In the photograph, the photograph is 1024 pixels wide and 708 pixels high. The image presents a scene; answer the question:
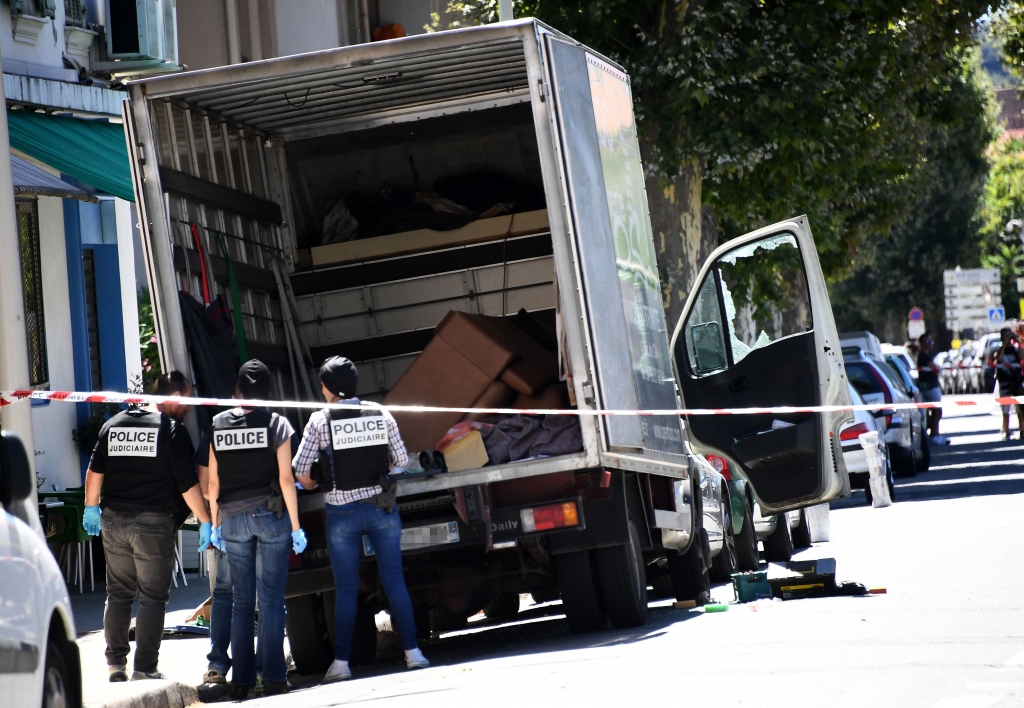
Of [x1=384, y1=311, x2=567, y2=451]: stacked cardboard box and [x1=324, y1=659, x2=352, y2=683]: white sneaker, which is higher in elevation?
[x1=384, y1=311, x2=567, y2=451]: stacked cardboard box

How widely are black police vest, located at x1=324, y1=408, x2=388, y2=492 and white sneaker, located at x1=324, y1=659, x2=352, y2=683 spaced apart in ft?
3.10

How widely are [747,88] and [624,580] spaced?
10.3 meters

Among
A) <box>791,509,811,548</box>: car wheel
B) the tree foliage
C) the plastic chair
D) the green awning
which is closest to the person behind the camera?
the plastic chair

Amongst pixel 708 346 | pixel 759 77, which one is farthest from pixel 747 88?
pixel 708 346

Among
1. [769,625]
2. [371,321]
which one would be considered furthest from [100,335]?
[769,625]

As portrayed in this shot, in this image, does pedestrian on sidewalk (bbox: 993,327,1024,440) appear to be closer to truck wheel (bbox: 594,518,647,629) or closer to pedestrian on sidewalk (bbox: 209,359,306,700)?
truck wheel (bbox: 594,518,647,629)

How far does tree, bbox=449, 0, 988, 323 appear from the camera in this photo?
18.1m

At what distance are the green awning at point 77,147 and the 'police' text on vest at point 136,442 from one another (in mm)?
4897

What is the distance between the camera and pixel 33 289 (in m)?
15.9

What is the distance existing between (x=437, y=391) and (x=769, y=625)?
8.29 feet

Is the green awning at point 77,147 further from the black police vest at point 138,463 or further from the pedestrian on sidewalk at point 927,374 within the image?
the pedestrian on sidewalk at point 927,374

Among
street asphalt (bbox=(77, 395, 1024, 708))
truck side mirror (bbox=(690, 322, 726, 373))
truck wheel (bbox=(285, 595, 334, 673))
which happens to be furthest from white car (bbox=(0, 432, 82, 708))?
truck side mirror (bbox=(690, 322, 726, 373))

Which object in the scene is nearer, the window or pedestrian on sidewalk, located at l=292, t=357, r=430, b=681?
pedestrian on sidewalk, located at l=292, t=357, r=430, b=681

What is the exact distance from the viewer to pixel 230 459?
8.80 meters
